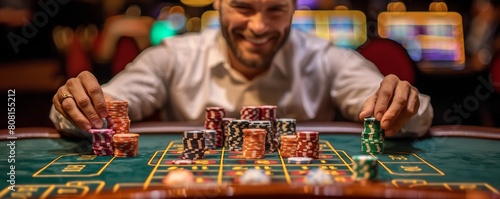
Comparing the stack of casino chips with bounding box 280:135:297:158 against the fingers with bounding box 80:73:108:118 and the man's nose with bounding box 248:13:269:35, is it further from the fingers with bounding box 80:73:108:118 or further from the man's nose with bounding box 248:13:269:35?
the man's nose with bounding box 248:13:269:35

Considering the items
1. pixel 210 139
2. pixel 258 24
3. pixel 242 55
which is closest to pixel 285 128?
pixel 210 139

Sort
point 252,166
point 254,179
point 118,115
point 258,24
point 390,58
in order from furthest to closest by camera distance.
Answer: point 390,58, point 258,24, point 118,115, point 252,166, point 254,179

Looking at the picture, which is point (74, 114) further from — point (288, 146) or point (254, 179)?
point (254, 179)

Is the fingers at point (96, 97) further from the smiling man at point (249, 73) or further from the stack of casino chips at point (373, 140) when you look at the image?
the stack of casino chips at point (373, 140)

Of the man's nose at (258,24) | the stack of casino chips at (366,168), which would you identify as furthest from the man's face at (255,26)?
the stack of casino chips at (366,168)

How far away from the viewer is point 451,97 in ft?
22.5

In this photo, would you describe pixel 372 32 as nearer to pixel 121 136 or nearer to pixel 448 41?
pixel 448 41

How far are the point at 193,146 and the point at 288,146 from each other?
377 millimetres

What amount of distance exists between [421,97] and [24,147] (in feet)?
6.60

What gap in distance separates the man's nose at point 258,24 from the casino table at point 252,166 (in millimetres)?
636

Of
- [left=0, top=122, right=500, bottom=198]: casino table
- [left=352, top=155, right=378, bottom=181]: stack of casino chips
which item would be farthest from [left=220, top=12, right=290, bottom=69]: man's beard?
[left=352, top=155, right=378, bottom=181]: stack of casino chips

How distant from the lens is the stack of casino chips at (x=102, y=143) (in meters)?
2.73

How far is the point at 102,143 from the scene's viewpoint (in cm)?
274

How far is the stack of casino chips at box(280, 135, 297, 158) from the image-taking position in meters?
2.67
